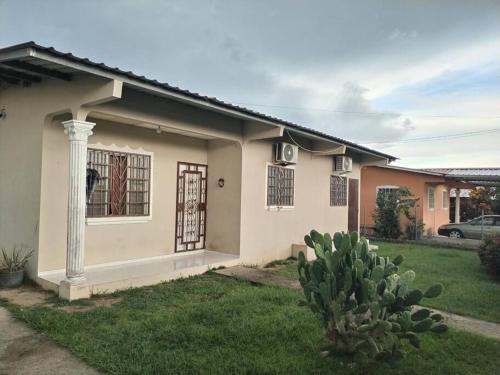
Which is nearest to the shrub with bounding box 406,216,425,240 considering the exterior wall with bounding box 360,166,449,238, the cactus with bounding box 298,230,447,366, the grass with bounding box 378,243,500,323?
the exterior wall with bounding box 360,166,449,238

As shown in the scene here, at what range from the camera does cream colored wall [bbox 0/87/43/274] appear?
243 inches

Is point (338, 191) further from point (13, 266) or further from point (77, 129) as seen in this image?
point (13, 266)

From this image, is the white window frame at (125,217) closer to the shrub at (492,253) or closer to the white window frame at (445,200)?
the shrub at (492,253)

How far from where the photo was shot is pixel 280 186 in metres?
9.73

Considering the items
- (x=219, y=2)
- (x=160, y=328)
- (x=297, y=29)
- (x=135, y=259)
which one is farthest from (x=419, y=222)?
(x=160, y=328)

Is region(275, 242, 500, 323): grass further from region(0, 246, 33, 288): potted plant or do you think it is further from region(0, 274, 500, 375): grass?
region(0, 246, 33, 288): potted plant

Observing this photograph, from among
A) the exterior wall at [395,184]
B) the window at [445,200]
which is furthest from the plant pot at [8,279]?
the window at [445,200]

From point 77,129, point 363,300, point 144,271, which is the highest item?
point 77,129

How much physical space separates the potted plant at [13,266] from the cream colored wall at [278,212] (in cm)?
419

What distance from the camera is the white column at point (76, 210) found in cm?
546

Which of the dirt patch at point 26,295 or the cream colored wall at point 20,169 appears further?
the cream colored wall at point 20,169

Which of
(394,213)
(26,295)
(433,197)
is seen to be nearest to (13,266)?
(26,295)

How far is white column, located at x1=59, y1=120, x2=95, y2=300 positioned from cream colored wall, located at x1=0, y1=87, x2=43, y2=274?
101 centimetres

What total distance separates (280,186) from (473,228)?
476 inches
